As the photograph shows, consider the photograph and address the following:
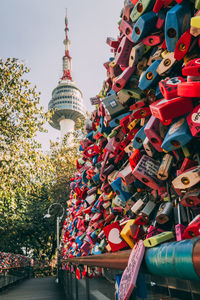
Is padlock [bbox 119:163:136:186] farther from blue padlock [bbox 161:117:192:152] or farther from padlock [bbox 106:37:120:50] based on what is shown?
padlock [bbox 106:37:120:50]

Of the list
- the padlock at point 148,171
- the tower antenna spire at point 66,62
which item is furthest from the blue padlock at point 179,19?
the tower antenna spire at point 66,62

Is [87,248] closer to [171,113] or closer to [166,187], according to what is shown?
[166,187]

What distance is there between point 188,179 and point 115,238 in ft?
2.83

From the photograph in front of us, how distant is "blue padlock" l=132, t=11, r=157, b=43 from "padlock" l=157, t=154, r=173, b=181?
2.33 ft

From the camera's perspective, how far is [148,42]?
1.49 meters

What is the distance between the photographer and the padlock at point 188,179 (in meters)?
1.05

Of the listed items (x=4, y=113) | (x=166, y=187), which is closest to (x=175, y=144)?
(x=166, y=187)

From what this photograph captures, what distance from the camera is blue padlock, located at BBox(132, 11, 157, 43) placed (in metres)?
1.45

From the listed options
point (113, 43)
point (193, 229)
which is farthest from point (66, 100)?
point (193, 229)

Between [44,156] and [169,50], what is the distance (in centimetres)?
1067

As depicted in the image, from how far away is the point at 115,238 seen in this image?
1.76 meters

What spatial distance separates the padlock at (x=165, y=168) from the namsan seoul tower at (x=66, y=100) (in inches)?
2911

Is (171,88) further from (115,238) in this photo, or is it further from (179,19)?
(115,238)

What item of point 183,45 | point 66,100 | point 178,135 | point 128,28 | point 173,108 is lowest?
point 178,135
